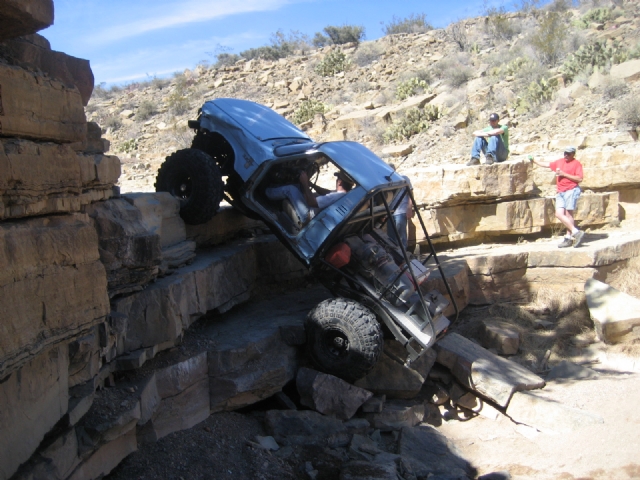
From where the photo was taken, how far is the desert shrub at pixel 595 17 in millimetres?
19312

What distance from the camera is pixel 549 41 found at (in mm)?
17250

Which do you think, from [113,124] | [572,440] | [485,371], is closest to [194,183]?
[485,371]

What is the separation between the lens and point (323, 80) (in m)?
22.1

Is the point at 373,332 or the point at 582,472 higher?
the point at 373,332

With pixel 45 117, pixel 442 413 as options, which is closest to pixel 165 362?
pixel 45 117

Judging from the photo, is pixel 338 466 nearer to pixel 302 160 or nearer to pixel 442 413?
pixel 442 413

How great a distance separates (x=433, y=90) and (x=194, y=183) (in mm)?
13846

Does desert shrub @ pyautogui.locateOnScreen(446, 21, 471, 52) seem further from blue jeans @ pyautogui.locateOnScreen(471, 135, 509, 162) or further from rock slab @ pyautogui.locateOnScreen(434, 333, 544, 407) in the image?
rock slab @ pyautogui.locateOnScreen(434, 333, 544, 407)

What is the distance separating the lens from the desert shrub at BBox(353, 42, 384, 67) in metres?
23.6

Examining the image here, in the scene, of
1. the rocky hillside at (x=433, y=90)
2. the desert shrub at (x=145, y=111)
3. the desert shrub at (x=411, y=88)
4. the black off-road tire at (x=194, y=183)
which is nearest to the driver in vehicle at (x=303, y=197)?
the black off-road tire at (x=194, y=183)

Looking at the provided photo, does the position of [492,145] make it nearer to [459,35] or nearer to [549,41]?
[549,41]

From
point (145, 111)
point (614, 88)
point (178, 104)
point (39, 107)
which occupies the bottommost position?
point (614, 88)

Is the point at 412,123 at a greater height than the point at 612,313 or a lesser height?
greater

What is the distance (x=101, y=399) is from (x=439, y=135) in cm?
1215
